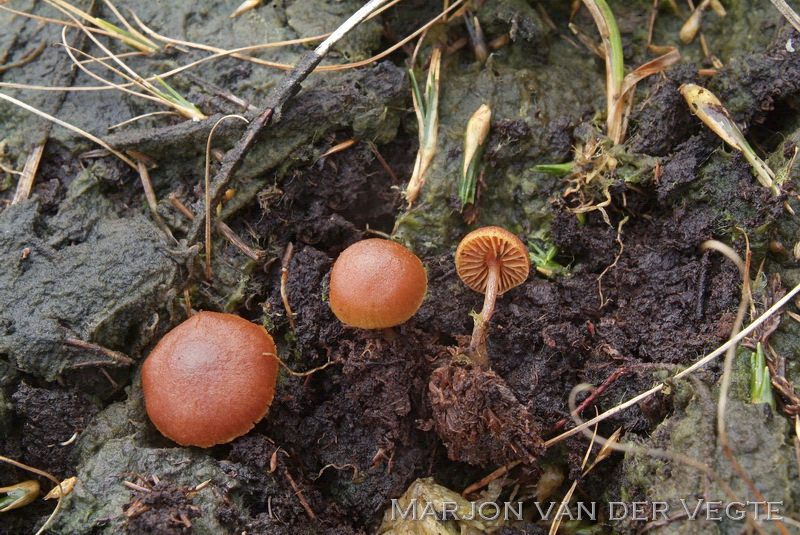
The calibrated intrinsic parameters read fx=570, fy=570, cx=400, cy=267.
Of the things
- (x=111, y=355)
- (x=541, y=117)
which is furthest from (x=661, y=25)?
(x=111, y=355)

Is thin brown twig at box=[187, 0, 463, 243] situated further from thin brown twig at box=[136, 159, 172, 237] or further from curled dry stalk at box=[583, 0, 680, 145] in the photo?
curled dry stalk at box=[583, 0, 680, 145]

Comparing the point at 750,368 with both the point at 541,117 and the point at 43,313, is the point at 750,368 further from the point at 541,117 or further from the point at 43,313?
the point at 43,313

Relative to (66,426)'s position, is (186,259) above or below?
above

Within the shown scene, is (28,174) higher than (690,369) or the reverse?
higher

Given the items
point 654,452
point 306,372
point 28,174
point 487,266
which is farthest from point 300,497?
point 28,174

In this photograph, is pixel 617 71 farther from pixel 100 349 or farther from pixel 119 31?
pixel 100 349

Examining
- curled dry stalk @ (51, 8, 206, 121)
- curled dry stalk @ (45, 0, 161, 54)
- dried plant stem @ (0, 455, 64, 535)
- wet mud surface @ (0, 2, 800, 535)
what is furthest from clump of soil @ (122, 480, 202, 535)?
curled dry stalk @ (45, 0, 161, 54)
